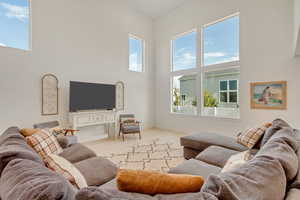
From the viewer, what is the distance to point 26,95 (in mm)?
3547

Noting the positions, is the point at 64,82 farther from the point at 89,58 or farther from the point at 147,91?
the point at 147,91

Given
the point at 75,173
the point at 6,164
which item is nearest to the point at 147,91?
the point at 75,173

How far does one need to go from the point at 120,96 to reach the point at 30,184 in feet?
15.2

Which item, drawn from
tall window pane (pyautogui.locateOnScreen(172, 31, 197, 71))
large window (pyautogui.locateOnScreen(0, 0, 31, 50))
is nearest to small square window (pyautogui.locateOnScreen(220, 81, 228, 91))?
tall window pane (pyautogui.locateOnScreen(172, 31, 197, 71))

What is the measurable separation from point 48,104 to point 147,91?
3382mm

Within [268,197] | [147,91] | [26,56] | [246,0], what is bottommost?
[268,197]

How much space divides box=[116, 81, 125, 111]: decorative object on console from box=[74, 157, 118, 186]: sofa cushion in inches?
135

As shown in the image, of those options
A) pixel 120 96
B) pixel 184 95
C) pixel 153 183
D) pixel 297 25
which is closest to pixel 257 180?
pixel 153 183

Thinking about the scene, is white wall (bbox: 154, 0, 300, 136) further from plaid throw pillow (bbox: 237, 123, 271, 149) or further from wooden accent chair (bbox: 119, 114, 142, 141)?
plaid throw pillow (bbox: 237, 123, 271, 149)

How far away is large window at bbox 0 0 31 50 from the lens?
338 cm

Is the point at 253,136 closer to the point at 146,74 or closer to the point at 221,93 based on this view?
the point at 221,93

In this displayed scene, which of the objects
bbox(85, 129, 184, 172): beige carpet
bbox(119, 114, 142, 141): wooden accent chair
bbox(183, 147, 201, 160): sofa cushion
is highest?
bbox(119, 114, 142, 141): wooden accent chair

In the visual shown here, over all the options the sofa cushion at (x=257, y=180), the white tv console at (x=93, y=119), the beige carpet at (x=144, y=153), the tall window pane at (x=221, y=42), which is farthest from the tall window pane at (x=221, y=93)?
the sofa cushion at (x=257, y=180)

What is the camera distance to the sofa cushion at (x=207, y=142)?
247 centimetres
